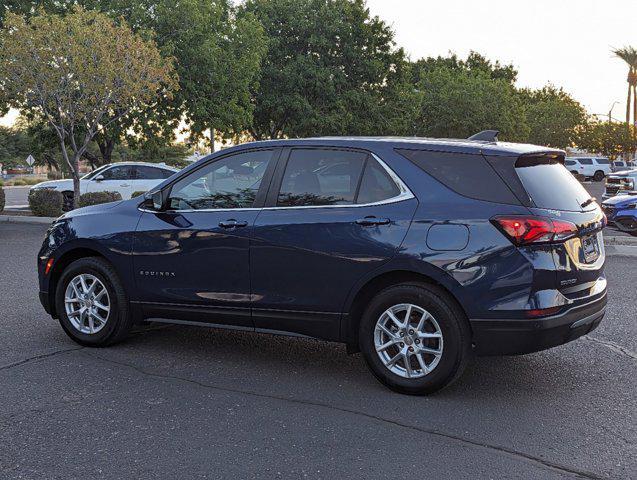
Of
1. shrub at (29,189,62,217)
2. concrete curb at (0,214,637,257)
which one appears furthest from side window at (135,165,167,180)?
concrete curb at (0,214,637,257)

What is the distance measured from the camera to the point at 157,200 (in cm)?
571

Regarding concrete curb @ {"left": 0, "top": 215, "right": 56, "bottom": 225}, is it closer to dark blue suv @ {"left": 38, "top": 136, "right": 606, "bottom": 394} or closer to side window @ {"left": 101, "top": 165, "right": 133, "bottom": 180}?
side window @ {"left": 101, "top": 165, "right": 133, "bottom": 180}

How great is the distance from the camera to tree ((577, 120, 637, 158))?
75188 mm

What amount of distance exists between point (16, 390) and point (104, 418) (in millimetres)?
894

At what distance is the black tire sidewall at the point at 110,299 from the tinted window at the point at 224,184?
83 cm

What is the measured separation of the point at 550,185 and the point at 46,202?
18226mm

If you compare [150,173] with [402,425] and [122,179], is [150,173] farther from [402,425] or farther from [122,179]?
[402,425]

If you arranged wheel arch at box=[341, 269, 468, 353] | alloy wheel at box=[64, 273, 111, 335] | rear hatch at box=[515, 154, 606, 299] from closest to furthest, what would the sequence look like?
rear hatch at box=[515, 154, 606, 299], wheel arch at box=[341, 269, 468, 353], alloy wheel at box=[64, 273, 111, 335]

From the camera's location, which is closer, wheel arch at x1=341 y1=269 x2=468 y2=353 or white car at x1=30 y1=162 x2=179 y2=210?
wheel arch at x1=341 y1=269 x2=468 y2=353

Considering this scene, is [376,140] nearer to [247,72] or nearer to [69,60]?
[69,60]

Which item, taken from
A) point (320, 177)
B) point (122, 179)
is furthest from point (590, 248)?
point (122, 179)

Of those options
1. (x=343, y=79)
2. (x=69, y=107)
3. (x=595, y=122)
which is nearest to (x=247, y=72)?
(x=343, y=79)

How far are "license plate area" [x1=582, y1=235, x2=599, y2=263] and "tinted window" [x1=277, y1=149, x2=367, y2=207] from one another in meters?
1.57

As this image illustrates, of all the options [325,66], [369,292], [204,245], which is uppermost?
[325,66]
